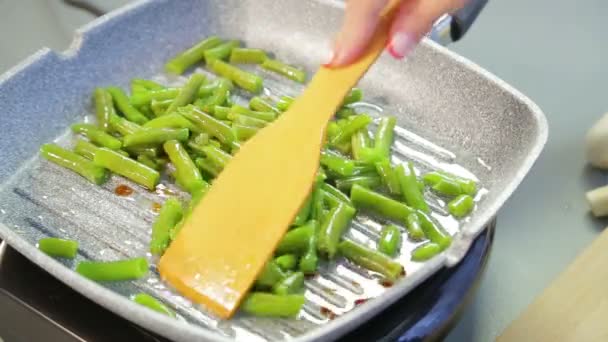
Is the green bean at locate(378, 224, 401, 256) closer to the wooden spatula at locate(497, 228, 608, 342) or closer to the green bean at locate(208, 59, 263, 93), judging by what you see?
the wooden spatula at locate(497, 228, 608, 342)

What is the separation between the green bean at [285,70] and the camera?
1.56m

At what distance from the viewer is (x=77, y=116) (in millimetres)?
1434

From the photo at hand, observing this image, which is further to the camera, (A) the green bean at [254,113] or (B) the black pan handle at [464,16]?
(A) the green bean at [254,113]

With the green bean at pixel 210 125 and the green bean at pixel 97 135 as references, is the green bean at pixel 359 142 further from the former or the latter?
the green bean at pixel 97 135

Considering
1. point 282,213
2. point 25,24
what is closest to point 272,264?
point 282,213

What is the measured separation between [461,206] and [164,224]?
540 millimetres

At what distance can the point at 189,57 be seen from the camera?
1.58 metres

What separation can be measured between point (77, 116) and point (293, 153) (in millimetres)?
547

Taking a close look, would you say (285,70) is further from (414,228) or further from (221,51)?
(414,228)

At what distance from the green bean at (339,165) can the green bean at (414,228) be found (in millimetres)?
153

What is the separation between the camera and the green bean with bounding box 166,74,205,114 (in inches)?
56.2

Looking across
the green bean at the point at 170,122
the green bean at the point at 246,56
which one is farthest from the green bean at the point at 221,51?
the green bean at the point at 170,122

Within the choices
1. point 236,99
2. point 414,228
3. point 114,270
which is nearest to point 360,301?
point 414,228

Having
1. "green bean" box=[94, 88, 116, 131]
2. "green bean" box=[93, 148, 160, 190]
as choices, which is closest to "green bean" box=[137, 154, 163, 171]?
"green bean" box=[93, 148, 160, 190]
